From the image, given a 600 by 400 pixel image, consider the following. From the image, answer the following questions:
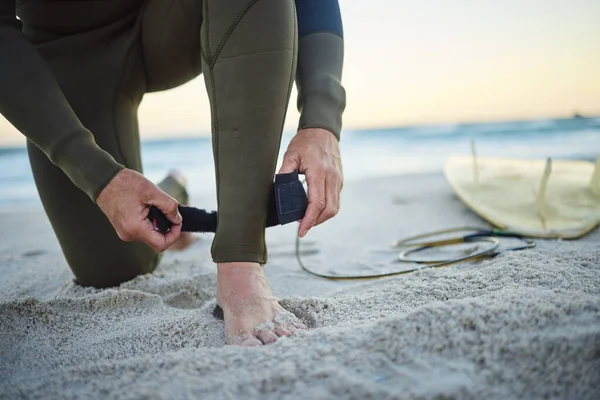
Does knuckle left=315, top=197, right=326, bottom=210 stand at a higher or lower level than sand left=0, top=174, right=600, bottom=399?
higher

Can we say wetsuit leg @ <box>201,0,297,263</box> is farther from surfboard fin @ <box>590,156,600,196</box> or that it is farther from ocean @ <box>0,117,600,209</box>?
ocean @ <box>0,117,600,209</box>

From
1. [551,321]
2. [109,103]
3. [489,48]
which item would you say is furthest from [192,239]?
[489,48]

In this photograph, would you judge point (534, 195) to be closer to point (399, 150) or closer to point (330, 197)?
point (330, 197)

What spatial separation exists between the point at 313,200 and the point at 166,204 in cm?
28

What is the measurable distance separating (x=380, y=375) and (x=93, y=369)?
419 millimetres

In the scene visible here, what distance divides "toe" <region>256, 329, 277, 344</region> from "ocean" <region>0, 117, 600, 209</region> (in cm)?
354

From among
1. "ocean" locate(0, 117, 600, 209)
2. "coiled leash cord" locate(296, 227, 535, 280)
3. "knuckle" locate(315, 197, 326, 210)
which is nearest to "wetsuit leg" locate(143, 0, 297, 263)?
"knuckle" locate(315, 197, 326, 210)

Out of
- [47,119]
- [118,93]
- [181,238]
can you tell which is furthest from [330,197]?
[181,238]

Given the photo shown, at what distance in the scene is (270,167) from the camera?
87 cm

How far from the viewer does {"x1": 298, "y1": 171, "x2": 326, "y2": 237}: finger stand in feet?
2.81

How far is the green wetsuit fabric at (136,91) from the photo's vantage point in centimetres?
84

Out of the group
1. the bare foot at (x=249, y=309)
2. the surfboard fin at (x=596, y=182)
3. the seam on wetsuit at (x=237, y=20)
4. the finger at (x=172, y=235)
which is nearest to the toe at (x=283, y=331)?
the bare foot at (x=249, y=309)

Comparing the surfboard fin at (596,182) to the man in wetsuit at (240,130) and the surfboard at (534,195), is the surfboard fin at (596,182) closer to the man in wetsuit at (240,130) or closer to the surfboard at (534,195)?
the surfboard at (534,195)

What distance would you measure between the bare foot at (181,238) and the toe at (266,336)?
1.06 meters
